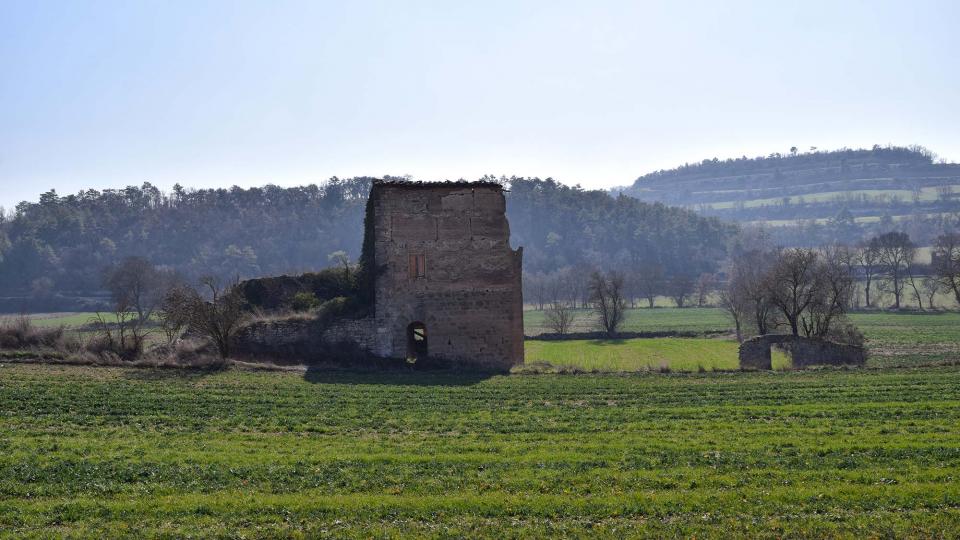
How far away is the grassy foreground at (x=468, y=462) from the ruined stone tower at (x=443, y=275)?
8801 mm

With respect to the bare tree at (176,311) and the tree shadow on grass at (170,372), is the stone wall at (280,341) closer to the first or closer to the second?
the bare tree at (176,311)

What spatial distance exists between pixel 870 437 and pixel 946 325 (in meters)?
58.5

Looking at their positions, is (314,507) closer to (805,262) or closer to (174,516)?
(174,516)

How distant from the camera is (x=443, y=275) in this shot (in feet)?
114

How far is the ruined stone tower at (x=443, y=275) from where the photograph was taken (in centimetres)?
3459

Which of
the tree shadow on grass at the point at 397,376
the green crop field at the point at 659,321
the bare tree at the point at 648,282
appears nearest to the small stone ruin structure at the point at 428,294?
the tree shadow on grass at the point at 397,376

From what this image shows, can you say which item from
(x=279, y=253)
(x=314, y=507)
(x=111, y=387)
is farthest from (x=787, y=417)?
(x=279, y=253)

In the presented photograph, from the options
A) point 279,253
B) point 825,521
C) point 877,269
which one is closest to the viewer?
point 825,521

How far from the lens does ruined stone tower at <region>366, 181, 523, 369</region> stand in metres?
34.6

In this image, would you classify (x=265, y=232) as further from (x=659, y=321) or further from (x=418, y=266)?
(x=418, y=266)

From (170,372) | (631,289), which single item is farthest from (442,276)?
(631,289)

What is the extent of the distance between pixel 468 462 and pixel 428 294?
18.9 metres

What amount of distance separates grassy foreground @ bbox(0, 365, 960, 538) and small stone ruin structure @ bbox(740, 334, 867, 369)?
40.0ft

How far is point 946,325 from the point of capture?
69.1 m
